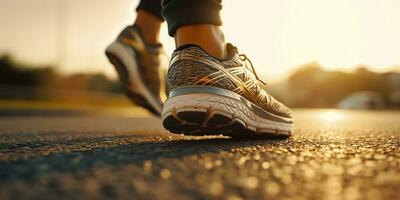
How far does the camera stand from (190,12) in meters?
1.76

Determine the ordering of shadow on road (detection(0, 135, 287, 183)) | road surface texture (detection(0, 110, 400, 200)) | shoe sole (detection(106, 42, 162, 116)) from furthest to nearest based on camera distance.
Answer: shoe sole (detection(106, 42, 162, 116)) < shadow on road (detection(0, 135, 287, 183)) < road surface texture (detection(0, 110, 400, 200))

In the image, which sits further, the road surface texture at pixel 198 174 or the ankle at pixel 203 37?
the ankle at pixel 203 37

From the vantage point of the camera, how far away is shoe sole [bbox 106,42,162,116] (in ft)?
8.45

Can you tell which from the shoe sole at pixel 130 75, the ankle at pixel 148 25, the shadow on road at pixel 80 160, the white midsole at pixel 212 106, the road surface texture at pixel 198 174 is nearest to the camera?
the road surface texture at pixel 198 174

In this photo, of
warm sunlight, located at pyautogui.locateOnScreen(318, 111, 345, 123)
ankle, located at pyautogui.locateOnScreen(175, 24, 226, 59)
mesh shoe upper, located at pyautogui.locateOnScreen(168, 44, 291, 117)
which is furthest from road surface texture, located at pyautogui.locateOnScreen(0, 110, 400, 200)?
warm sunlight, located at pyautogui.locateOnScreen(318, 111, 345, 123)

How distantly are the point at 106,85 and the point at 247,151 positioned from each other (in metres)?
30.4

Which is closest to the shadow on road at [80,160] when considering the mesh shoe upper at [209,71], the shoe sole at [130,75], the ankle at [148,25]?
the mesh shoe upper at [209,71]

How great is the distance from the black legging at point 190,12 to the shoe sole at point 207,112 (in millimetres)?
274

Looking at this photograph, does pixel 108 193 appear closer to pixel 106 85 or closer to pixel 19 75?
pixel 19 75

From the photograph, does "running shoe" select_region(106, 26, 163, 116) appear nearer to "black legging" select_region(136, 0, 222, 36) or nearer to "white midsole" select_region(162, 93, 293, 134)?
"black legging" select_region(136, 0, 222, 36)

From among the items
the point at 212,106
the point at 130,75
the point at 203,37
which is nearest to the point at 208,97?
the point at 212,106

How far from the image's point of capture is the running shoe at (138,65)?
259cm

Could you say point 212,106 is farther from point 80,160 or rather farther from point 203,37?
point 80,160

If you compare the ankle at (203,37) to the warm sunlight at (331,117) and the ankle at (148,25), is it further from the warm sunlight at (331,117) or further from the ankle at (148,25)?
the warm sunlight at (331,117)
